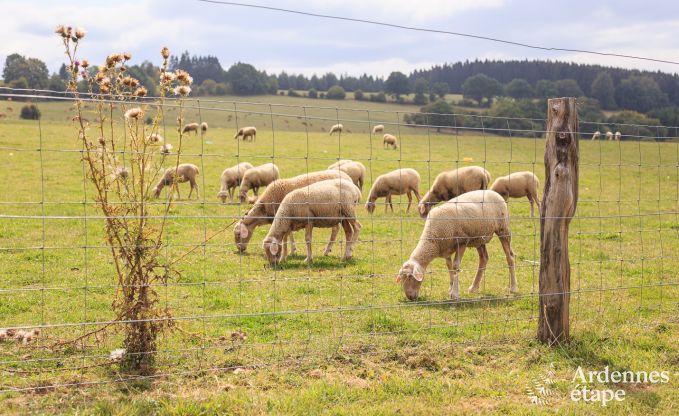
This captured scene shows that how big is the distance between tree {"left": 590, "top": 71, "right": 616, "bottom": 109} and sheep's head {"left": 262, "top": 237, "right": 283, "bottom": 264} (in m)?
101

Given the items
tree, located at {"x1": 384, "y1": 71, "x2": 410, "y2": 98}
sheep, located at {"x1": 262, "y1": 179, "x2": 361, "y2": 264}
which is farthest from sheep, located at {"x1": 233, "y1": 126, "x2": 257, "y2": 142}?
tree, located at {"x1": 384, "y1": 71, "x2": 410, "y2": 98}

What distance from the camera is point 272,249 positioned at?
11008 mm

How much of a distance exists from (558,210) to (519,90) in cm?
10813

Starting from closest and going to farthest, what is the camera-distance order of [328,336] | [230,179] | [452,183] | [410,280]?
[328,336] → [410,280] → [452,183] → [230,179]

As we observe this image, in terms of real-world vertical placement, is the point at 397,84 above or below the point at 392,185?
above

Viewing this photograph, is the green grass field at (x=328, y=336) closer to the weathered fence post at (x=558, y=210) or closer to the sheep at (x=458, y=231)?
the weathered fence post at (x=558, y=210)

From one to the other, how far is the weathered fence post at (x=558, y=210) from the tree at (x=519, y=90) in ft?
351

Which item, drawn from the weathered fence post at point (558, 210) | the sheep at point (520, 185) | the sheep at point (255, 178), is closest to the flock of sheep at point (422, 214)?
the weathered fence post at point (558, 210)

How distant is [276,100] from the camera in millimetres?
92812

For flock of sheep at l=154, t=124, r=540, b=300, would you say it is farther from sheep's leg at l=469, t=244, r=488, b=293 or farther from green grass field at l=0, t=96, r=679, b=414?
green grass field at l=0, t=96, r=679, b=414

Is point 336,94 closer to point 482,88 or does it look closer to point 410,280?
point 482,88

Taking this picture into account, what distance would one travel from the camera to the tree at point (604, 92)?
10062 centimetres

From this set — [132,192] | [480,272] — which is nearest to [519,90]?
[480,272]

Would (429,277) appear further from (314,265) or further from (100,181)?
(100,181)
